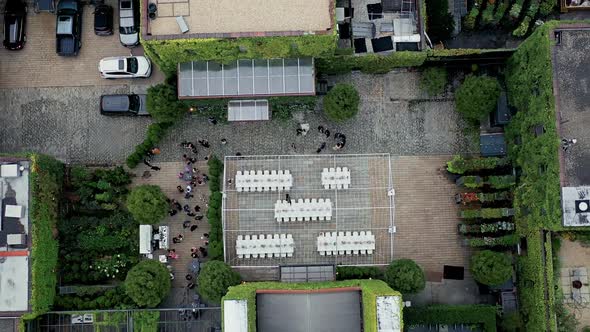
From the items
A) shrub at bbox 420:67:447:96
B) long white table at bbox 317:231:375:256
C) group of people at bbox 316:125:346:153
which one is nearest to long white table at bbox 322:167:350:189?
group of people at bbox 316:125:346:153

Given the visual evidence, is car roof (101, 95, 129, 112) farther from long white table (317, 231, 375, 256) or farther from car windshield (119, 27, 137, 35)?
long white table (317, 231, 375, 256)

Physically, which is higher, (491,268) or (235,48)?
(235,48)

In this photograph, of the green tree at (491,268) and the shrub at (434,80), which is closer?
the green tree at (491,268)

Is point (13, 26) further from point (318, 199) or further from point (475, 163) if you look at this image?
point (475, 163)

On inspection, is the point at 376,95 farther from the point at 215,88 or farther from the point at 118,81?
the point at 118,81

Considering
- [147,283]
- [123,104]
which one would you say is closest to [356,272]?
[147,283]

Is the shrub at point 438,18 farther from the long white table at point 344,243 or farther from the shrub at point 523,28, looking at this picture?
the long white table at point 344,243

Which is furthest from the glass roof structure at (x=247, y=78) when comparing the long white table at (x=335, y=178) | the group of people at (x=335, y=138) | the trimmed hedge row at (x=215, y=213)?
the long white table at (x=335, y=178)
